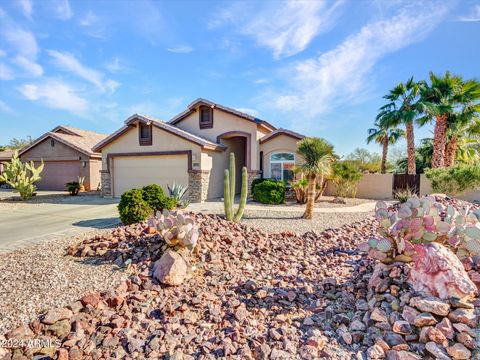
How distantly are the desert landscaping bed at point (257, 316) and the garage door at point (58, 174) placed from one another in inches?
787

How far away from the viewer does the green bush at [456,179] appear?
13188 millimetres

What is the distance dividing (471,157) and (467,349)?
24.1 m

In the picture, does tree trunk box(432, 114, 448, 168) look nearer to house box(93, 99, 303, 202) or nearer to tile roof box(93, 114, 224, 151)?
house box(93, 99, 303, 202)

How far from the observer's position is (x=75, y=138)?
23.2 m

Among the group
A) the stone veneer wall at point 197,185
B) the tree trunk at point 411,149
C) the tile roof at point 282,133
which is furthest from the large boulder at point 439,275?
the tree trunk at point 411,149

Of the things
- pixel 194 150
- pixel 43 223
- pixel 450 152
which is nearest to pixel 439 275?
pixel 43 223

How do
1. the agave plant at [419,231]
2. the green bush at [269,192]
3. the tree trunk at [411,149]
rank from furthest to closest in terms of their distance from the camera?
the tree trunk at [411,149] → the green bush at [269,192] → the agave plant at [419,231]

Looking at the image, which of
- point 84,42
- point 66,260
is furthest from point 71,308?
point 84,42

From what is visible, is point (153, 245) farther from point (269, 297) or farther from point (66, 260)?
point (269, 297)

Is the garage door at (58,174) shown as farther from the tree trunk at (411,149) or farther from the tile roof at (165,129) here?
the tree trunk at (411,149)

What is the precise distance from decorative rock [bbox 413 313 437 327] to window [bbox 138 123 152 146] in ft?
51.9

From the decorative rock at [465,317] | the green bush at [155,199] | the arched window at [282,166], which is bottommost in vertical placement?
the decorative rock at [465,317]

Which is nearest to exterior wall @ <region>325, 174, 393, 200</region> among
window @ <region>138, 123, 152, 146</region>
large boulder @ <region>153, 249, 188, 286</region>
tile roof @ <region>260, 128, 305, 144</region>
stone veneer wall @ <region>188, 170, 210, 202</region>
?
tile roof @ <region>260, 128, 305, 144</region>

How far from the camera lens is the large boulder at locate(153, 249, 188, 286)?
441cm
